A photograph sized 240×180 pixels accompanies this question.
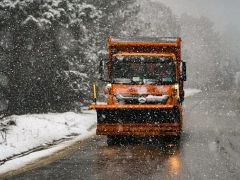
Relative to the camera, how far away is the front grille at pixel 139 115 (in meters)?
14.0

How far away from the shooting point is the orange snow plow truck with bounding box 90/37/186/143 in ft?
45.9

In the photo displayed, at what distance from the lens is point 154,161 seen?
37.1ft

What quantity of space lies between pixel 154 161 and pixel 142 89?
3699mm

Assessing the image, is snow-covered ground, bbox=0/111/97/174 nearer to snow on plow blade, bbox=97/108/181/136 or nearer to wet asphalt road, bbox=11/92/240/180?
wet asphalt road, bbox=11/92/240/180

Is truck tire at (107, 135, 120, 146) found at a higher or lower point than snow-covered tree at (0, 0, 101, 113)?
lower

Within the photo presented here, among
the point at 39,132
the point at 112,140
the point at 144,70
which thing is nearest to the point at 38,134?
the point at 39,132

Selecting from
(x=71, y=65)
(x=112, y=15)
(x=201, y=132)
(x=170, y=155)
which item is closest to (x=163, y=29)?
(x=112, y=15)

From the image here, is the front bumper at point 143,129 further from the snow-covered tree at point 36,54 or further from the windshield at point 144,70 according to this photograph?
the snow-covered tree at point 36,54

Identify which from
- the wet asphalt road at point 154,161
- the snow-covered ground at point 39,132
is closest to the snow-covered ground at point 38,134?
the snow-covered ground at point 39,132

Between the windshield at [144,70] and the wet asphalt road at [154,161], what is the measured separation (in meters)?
1.87

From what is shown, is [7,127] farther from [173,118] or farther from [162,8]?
[162,8]

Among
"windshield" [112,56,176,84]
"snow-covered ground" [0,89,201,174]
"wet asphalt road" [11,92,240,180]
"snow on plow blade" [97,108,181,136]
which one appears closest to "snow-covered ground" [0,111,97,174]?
"snow-covered ground" [0,89,201,174]

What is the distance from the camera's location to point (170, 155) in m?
12.3

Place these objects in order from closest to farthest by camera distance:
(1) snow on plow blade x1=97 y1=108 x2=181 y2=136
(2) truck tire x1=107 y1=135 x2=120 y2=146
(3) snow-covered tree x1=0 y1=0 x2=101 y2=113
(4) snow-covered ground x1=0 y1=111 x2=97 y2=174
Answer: (4) snow-covered ground x1=0 y1=111 x2=97 y2=174, (1) snow on plow blade x1=97 y1=108 x2=181 y2=136, (2) truck tire x1=107 y1=135 x2=120 y2=146, (3) snow-covered tree x1=0 y1=0 x2=101 y2=113
